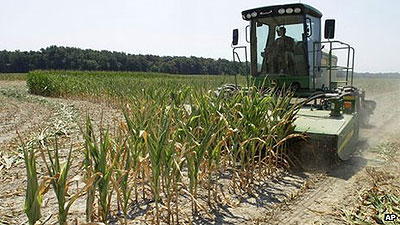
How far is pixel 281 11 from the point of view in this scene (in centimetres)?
573

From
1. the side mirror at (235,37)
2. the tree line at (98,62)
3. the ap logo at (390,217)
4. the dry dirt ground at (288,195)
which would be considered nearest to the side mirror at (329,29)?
the side mirror at (235,37)

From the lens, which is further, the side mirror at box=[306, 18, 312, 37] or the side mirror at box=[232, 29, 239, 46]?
the side mirror at box=[232, 29, 239, 46]

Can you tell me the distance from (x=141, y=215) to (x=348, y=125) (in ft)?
9.71

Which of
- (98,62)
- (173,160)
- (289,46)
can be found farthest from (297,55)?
(98,62)

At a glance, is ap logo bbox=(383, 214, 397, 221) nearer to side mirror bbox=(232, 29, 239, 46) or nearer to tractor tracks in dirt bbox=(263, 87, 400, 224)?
tractor tracks in dirt bbox=(263, 87, 400, 224)

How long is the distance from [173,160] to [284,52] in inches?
163

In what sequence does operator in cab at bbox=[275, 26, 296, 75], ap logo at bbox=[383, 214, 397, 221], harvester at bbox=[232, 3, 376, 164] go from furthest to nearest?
operator in cab at bbox=[275, 26, 296, 75]
harvester at bbox=[232, 3, 376, 164]
ap logo at bbox=[383, 214, 397, 221]

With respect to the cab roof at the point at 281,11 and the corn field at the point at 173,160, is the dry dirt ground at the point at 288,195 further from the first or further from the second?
the cab roof at the point at 281,11

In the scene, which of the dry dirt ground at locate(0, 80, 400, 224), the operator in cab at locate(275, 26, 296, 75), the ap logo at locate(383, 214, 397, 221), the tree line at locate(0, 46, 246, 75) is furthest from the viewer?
the tree line at locate(0, 46, 246, 75)

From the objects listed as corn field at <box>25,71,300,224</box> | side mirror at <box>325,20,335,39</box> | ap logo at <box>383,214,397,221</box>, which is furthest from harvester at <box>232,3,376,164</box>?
ap logo at <box>383,214,397,221</box>

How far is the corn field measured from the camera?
2.31 metres

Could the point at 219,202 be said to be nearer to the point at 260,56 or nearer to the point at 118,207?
the point at 118,207

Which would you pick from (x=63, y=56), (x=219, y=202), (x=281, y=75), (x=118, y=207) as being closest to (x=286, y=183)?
(x=219, y=202)

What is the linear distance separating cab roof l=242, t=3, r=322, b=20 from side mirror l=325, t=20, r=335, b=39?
0.48 metres
